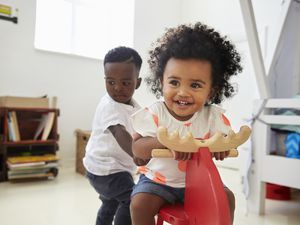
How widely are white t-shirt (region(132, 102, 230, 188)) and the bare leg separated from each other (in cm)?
5

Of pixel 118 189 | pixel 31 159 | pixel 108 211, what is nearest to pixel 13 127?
pixel 31 159

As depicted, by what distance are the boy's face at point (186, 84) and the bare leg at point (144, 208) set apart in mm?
185

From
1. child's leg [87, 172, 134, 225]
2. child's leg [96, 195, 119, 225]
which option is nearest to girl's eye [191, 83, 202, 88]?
child's leg [87, 172, 134, 225]

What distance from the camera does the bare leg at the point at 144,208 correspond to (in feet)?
1.91

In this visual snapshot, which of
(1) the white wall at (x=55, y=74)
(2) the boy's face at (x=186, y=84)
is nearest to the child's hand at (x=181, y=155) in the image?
(2) the boy's face at (x=186, y=84)

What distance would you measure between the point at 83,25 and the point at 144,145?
2.56 m

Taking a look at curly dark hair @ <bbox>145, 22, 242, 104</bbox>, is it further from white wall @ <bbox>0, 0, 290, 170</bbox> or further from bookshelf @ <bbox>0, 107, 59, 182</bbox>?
bookshelf @ <bbox>0, 107, 59, 182</bbox>

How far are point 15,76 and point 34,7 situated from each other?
620mm

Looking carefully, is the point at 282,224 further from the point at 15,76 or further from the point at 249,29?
the point at 15,76

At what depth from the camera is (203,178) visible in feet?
1.68

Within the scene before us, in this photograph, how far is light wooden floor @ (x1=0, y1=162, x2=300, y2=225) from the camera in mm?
1402

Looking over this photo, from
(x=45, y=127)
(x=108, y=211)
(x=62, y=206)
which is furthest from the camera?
(x=45, y=127)

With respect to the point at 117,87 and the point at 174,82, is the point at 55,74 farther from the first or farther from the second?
the point at 174,82

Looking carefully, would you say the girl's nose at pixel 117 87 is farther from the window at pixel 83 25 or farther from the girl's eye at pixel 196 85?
the window at pixel 83 25
